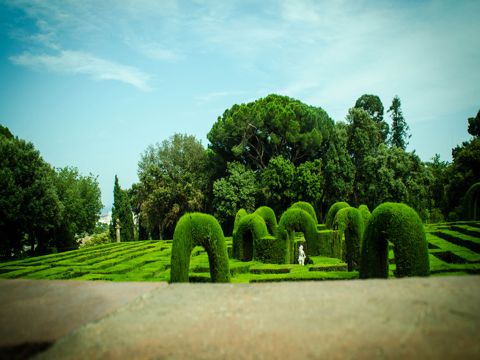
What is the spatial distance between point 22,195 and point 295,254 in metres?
20.0

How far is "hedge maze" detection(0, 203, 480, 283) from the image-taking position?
783 centimetres

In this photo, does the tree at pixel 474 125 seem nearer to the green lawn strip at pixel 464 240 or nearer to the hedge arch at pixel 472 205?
the hedge arch at pixel 472 205

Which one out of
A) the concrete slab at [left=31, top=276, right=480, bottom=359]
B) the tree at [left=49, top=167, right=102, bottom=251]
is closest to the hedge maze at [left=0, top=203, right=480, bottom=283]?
the concrete slab at [left=31, top=276, right=480, bottom=359]

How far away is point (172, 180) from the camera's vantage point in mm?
42812

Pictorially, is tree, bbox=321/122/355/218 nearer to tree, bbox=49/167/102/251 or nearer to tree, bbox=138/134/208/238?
tree, bbox=138/134/208/238

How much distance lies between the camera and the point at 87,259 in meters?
20.8

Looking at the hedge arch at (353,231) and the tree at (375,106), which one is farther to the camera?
the tree at (375,106)

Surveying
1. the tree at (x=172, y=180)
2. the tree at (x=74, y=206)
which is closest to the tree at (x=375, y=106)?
the tree at (x=172, y=180)

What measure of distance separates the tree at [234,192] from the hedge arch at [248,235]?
18699mm

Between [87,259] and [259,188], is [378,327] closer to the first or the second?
[87,259]

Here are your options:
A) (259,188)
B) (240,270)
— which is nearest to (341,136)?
(259,188)

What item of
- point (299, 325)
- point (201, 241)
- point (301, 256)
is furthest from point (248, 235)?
point (299, 325)

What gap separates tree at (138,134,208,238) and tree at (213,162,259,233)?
4.88 metres

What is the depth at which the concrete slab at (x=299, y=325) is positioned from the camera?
1.95 meters
